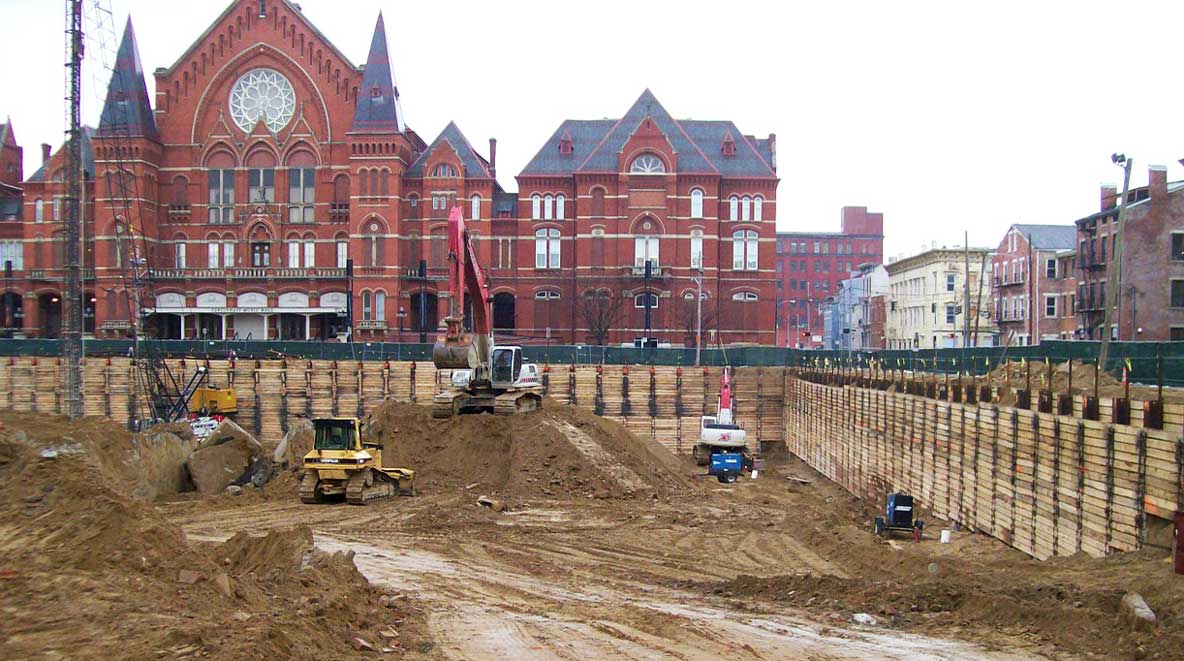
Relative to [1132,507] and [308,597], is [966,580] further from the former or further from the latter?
[308,597]

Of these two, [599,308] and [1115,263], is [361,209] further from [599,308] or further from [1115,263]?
[1115,263]

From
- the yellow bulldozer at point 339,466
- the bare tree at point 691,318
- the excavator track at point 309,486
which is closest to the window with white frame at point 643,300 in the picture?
the bare tree at point 691,318

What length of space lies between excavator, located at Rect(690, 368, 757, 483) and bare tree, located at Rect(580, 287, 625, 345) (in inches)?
1044

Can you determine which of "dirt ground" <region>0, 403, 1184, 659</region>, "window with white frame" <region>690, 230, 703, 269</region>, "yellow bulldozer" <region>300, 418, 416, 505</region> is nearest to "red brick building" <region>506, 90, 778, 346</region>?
"window with white frame" <region>690, 230, 703, 269</region>

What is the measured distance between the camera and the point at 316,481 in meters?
26.9

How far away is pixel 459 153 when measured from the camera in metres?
72.6

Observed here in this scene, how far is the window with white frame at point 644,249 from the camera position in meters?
71.1

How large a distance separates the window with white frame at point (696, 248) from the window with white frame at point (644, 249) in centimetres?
254

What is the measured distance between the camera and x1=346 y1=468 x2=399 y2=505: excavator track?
26.5 meters

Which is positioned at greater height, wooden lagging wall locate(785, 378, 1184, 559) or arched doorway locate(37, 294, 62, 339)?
arched doorway locate(37, 294, 62, 339)

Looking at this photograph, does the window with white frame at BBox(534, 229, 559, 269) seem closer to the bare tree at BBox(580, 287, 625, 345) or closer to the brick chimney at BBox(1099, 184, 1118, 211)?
the bare tree at BBox(580, 287, 625, 345)

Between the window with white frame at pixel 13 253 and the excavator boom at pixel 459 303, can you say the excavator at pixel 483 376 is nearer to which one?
the excavator boom at pixel 459 303

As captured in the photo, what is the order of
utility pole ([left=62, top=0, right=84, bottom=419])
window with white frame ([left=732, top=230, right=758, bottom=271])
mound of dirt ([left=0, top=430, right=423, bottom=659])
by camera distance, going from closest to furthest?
1. mound of dirt ([left=0, top=430, right=423, bottom=659])
2. utility pole ([left=62, top=0, right=84, bottom=419])
3. window with white frame ([left=732, top=230, right=758, bottom=271])

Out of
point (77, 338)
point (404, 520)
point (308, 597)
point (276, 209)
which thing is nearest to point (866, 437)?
point (404, 520)
